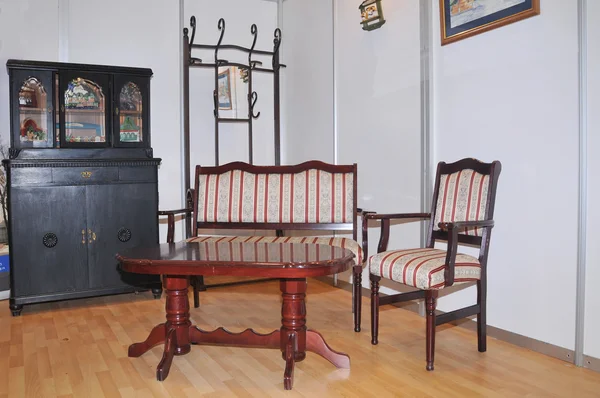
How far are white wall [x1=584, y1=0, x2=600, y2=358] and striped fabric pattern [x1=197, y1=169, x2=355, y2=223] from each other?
4.85 feet

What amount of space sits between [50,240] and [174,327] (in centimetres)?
153

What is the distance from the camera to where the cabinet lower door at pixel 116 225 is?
382 centimetres

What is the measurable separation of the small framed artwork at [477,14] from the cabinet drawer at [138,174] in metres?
2.24

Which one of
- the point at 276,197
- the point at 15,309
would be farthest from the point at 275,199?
the point at 15,309

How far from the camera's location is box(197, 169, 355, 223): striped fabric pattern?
3643 millimetres

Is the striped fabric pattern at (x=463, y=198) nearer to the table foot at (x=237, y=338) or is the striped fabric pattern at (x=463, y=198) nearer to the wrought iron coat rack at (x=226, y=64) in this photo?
the table foot at (x=237, y=338)

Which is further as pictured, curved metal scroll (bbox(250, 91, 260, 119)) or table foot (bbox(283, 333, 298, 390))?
curved metal scroll (bbox(250, 91, 260, 119))

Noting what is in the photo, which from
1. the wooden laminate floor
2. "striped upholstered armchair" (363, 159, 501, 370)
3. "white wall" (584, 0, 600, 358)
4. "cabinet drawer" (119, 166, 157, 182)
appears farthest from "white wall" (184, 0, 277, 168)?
"white wall" (584, 0, 600, 358)

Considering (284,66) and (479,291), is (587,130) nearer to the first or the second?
(479,291)

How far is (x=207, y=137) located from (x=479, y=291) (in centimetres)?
288

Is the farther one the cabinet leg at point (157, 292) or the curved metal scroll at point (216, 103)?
the curved metal scroll at point (216, 103)

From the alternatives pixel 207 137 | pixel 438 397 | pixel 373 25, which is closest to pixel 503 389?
pixel 438 397

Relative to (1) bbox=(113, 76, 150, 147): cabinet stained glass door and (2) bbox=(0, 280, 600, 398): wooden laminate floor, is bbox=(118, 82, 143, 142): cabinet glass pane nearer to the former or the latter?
(1) bbox=(113, 76, 150, 147): cabinet stained glass door

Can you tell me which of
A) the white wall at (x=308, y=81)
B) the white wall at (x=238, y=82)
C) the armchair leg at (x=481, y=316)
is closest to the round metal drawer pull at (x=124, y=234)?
the white wall at (x=238, y=82)
